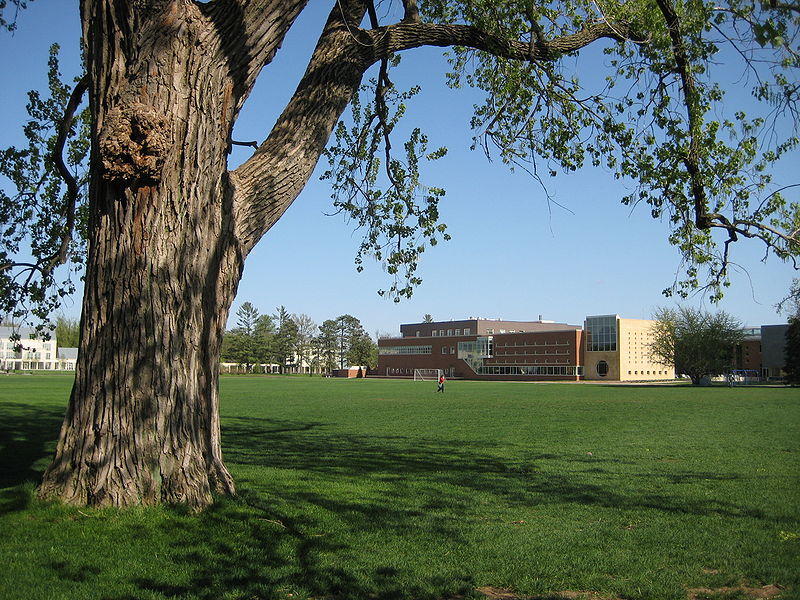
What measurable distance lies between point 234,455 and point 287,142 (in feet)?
20.8

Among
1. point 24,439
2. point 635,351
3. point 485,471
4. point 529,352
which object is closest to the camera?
point 485,471

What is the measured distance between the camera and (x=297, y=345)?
132000mm

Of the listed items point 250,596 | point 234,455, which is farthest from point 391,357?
point 250,596

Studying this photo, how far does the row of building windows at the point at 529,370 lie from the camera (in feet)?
287

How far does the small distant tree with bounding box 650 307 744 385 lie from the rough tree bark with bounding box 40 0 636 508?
227 feet

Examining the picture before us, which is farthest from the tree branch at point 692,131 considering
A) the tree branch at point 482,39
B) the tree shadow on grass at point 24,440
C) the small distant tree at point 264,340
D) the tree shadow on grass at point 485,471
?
the small distant tree at point 264,340

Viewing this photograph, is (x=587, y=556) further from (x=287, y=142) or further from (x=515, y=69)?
(x=515, y=69)

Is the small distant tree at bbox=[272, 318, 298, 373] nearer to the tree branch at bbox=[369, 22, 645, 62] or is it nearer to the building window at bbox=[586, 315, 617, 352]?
the building window at bbox=[586, 315, 617, 352]

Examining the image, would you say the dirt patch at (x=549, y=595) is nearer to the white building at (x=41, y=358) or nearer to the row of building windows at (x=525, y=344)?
the row of building windows at (x=525, y=344)

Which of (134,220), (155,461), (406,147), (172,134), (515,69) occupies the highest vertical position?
(515,69)

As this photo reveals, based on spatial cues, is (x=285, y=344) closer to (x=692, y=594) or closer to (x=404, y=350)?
(x=404, y=350)

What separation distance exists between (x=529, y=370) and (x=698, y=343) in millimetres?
26949

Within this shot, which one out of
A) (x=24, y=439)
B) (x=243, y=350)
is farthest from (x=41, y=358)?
(x=24, y=439)

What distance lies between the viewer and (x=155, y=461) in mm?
5809
